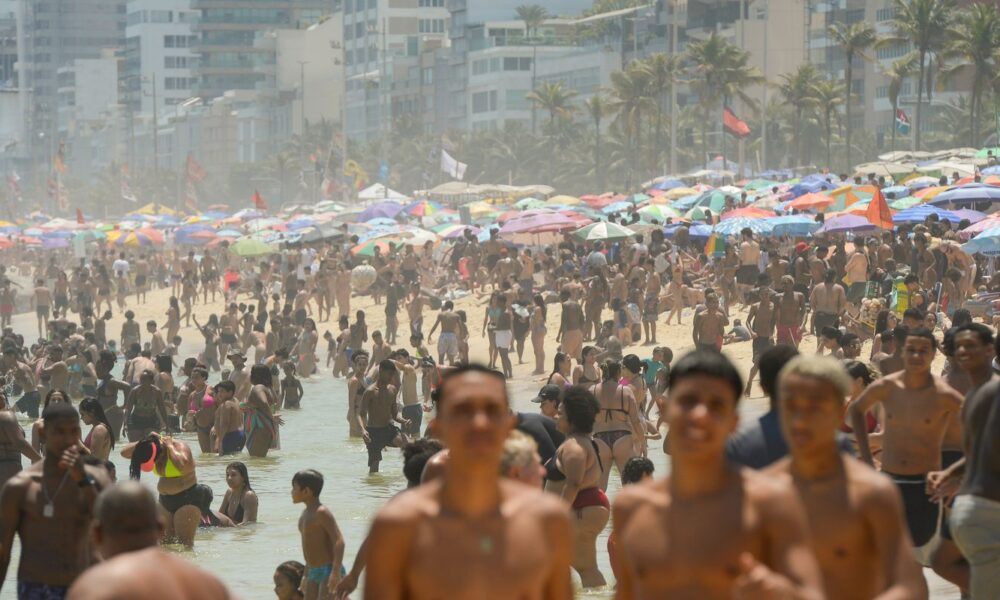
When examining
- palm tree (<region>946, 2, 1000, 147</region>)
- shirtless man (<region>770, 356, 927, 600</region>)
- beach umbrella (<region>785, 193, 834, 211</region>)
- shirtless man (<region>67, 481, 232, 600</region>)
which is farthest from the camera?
palm tree (<region>946, 2, 1000, 147</region>)

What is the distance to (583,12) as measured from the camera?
103625 mm

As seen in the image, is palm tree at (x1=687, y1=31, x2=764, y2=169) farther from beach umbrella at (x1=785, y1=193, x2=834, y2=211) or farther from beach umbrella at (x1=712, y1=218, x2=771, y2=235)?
beach umbrella at (x1=712, y1=218, x2=771, y2=235)

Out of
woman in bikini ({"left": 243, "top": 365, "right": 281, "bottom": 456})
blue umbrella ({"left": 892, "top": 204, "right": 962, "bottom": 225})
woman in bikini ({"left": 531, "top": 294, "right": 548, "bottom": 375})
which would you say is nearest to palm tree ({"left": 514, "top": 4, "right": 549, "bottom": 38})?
blue umbrella ({"left": 892, "top": 204, "right": 962, "bottom": 225})

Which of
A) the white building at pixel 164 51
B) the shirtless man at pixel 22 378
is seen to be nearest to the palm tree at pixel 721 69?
the shirtless man at pixel 22 378

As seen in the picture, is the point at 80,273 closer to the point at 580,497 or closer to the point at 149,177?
the point at 580,497

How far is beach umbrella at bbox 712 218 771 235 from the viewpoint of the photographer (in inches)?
1094

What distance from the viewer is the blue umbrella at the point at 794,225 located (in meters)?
27.3

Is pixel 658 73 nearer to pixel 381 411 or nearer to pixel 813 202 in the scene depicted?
pixel 813 202

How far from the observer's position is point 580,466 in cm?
813

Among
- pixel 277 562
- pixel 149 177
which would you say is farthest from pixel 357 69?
pixel 277 562

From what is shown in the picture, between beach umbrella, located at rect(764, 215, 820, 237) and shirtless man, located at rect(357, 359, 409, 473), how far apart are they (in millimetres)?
13029

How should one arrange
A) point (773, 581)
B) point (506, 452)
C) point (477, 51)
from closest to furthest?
point (773, 581), point (506, 452), point (477, 51)

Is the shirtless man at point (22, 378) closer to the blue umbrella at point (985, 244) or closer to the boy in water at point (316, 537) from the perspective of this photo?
the blue umbrella at point (985, 244)

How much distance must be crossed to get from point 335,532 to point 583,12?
318 ft
